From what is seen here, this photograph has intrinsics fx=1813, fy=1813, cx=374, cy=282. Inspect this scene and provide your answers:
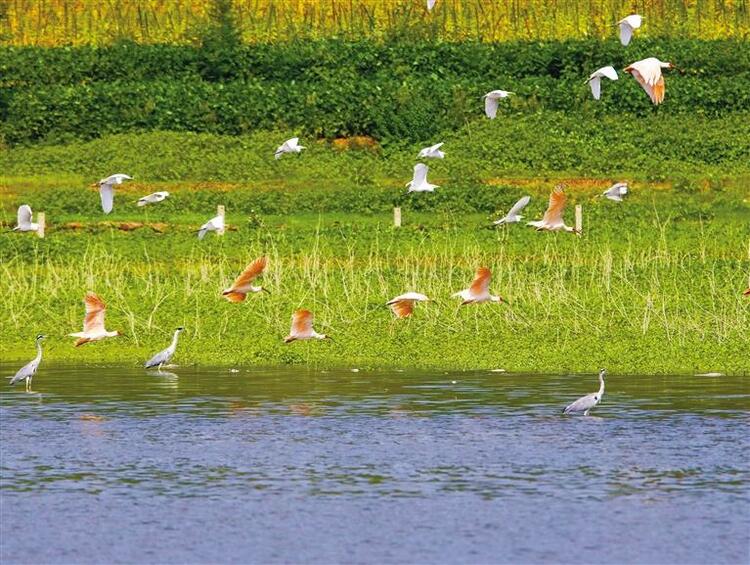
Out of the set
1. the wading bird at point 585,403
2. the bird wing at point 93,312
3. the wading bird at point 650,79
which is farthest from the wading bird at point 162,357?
the wading bird at point 650,79

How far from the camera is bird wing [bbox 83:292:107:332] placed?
22875 millimetres

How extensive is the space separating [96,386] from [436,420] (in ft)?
17.0

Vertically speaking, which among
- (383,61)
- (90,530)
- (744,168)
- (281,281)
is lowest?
(90,530)

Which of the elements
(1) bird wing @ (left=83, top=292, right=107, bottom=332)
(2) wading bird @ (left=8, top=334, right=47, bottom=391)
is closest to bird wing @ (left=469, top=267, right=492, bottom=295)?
(1) bird wing @ (left=83, top=292, right=107, bottom=332)

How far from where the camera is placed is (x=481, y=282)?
23.1 m

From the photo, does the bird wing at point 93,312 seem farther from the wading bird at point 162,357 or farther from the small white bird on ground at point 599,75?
the small white bird on ground at point 599,75

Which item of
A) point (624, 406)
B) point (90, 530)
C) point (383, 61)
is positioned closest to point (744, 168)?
point (383, 61)

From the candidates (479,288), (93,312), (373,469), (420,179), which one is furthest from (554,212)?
(373,469)

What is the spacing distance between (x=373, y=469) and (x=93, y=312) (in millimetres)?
7024

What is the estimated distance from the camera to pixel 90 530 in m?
14.5

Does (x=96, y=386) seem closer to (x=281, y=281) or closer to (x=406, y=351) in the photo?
(x=406, y=351)

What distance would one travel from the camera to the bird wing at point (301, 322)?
21.9m

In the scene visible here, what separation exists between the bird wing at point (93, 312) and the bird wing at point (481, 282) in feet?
15.5

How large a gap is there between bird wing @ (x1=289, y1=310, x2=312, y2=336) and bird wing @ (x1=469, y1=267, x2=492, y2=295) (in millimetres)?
2201
